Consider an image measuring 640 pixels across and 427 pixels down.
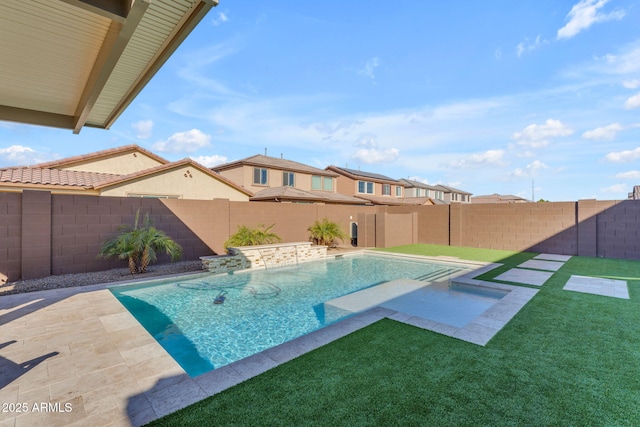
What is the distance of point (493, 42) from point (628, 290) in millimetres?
9919

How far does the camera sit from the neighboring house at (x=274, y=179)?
63.3ft

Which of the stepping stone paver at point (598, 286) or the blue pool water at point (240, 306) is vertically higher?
the stepping stone paver at point (598, 286)

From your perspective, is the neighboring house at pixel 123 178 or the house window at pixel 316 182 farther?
the house window at pixel 316 182

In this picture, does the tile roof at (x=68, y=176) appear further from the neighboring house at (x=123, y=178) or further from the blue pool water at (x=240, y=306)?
the blue pool water at (x=240, y=306)

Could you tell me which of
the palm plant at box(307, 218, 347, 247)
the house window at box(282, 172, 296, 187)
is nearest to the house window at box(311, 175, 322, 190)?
the house window at box(282, 172, 296, 187)

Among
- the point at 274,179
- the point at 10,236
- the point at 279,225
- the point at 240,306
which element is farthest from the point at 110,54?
the point at 274,179

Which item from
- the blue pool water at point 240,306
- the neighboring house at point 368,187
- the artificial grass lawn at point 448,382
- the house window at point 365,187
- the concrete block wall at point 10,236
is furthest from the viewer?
the house window at point 365,187

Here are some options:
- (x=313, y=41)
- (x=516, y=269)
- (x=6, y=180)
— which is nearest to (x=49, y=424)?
(x=516, y=269)

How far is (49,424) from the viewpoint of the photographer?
7.74 feet

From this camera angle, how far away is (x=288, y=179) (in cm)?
2291

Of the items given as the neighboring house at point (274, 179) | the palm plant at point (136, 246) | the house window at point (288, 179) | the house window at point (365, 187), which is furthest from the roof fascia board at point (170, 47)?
the house window at point (365, 187)

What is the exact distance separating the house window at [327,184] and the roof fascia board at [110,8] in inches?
898

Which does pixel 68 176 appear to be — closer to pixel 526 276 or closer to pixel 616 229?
pixel 526 276

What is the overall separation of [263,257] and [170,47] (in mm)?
8102
